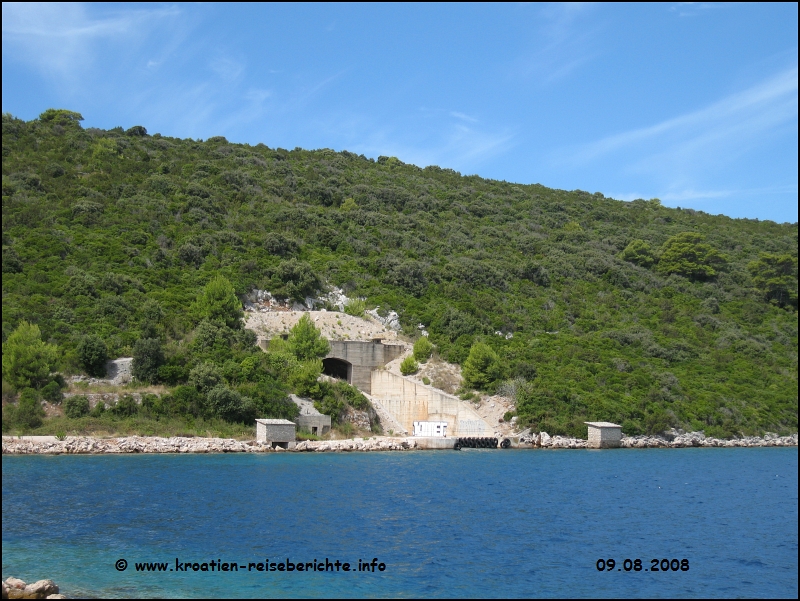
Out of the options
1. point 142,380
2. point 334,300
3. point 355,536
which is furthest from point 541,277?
point 355,536

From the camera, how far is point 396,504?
1998cm

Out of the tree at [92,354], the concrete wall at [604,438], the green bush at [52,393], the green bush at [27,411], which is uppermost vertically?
the tree at [92,354]

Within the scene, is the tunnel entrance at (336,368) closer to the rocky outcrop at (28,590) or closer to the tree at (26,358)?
the tree at (26,358)

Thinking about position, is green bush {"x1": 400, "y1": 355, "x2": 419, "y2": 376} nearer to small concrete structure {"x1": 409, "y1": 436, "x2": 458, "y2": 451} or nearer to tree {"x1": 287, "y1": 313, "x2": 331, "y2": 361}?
tree {"x1": 287, "y1": 313, "x2": 331, "y2": 361}

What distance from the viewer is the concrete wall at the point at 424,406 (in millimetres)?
38875

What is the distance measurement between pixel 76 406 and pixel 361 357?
17.9 m

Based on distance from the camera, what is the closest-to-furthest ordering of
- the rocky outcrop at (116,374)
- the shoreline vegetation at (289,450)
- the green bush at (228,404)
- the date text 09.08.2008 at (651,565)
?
the date text 09.08.2008 at (651,565), the shoreline vegetation at (289,450), the rocky outcrop at (116,374), the green bush at (228,404)

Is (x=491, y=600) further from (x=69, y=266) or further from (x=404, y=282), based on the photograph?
(x=404, y=282)

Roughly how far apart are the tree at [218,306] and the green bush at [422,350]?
11451 mm

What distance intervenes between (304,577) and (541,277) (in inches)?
2043

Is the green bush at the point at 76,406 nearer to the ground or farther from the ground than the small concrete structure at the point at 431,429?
farther from the ground

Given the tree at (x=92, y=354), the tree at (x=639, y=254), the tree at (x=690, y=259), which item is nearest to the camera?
the tree at (x=92, y=354)

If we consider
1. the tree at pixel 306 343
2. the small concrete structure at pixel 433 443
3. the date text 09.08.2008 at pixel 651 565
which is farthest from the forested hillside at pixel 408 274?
the date text 09.08.2008 at pixel 651 565

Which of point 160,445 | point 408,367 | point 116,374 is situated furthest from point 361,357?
point 160,445
